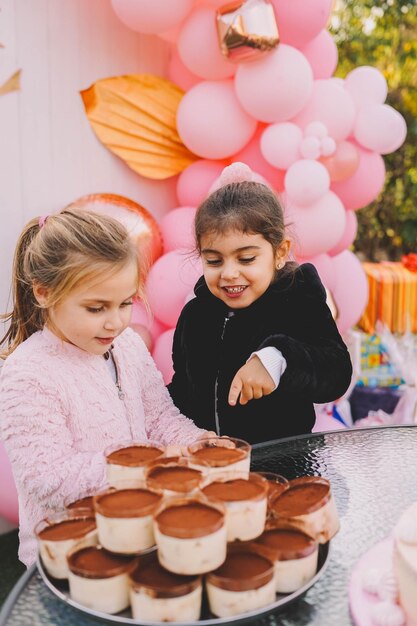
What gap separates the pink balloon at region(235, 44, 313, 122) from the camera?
2.69 m

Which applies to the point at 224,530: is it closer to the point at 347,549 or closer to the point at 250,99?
the point at 347,549

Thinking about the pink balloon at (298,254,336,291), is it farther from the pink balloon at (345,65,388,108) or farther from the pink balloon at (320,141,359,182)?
the pink balloon at (345,65,388,108)

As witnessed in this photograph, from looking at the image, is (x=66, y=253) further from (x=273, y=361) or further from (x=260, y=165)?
(x=260, y=165)

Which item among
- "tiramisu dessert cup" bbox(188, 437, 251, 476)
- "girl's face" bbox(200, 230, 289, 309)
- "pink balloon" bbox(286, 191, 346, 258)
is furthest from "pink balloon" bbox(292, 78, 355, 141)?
"tiramisu dessert cup" bbox(188, 437, 251, 476)

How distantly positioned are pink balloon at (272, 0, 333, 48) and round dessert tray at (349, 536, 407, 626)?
7.69 ft

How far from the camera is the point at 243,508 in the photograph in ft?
2.86

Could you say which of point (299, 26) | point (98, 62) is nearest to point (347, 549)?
point (299, 26)

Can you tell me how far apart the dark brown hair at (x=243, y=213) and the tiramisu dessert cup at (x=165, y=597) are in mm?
963

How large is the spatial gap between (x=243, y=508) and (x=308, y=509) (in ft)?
0.41

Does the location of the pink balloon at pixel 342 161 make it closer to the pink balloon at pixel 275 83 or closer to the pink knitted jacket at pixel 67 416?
the pink balloon at pixel 275 83

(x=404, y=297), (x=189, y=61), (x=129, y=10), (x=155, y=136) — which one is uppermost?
(x=129, y=10)

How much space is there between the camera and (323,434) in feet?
5.59

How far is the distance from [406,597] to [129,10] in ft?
8.44

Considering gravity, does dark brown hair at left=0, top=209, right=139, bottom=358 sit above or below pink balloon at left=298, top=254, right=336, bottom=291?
above
